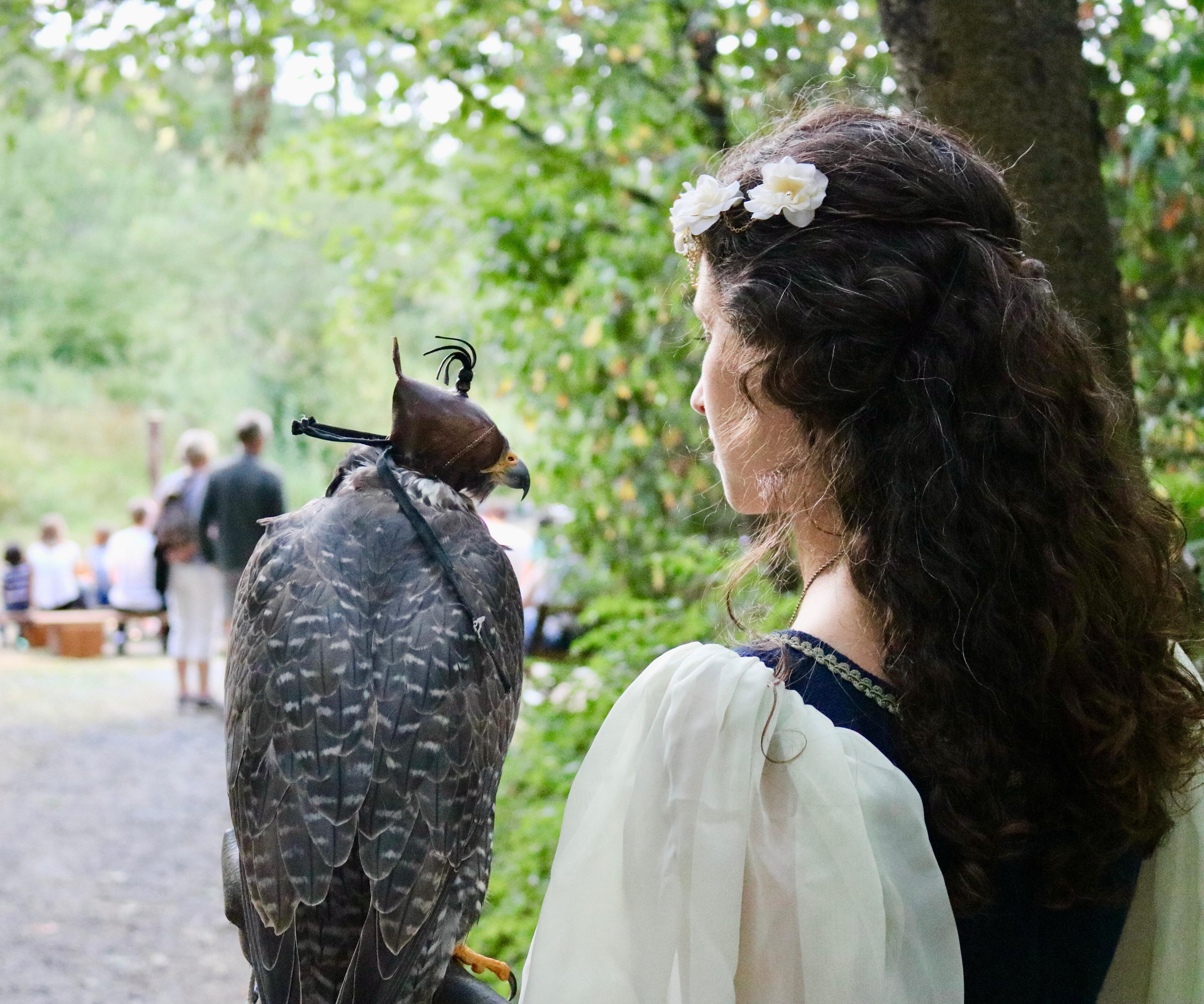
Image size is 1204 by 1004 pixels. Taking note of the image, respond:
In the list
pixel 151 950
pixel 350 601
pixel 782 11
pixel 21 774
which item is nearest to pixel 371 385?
pixel 21 774

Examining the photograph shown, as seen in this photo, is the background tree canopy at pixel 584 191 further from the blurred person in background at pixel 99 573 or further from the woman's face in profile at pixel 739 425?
the blurred person in background at pixel 99 573

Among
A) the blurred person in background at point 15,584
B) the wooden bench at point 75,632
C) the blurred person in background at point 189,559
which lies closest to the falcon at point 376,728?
the blurred person in background at point 189,559

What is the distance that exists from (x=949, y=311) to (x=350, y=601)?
0.74 meters

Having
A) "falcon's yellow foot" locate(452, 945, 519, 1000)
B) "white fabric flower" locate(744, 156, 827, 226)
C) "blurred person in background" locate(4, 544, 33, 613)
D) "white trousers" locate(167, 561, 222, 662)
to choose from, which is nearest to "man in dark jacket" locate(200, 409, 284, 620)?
"white trousers" locate(167, 561, 222, 662)

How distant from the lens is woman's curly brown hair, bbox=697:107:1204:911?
1.24 meters

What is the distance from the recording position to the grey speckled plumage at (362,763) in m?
1.21

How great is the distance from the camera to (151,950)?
16.7 ft

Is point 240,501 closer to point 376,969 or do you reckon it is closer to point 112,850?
point 112,850

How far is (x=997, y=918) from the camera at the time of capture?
4.12 feet

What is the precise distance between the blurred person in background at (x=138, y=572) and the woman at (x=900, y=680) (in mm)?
10732

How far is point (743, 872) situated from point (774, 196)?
29.1 inches

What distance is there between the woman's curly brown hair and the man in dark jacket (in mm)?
6094

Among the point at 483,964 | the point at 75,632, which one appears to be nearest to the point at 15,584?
the point at 75,632

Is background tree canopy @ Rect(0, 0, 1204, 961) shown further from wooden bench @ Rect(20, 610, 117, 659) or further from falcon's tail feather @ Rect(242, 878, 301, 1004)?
wooden bench @ Rect(20, 610, 117, 659)
